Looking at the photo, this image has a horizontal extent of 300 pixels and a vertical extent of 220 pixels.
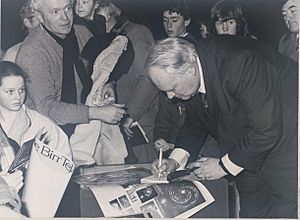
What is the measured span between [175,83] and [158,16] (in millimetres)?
266

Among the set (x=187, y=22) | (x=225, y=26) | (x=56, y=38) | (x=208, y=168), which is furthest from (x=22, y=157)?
(x=225, y=26)

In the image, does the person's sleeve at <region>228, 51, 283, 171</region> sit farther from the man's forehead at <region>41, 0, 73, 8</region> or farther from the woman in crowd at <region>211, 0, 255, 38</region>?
the man's forehead at <region>41, 0, 73, 8</region>

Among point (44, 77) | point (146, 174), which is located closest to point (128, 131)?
point (146, 174)

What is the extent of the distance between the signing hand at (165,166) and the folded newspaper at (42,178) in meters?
0.34

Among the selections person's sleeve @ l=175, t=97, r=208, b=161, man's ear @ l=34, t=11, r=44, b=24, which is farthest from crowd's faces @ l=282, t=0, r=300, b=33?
man's ear @ l=34, t=11, r=44, b=24

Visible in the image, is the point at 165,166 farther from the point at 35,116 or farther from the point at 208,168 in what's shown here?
the point at 35,116

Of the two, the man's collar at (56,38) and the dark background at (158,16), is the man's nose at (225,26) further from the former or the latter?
the man's collar at (56,38)

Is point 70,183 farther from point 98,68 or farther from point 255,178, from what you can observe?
point 255,178

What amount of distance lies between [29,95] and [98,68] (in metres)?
0.29

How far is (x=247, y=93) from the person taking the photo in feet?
8.64

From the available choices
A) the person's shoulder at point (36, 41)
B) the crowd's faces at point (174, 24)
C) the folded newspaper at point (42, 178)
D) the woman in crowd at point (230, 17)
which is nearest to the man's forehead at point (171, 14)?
the crowd's faces at point (174, 24)

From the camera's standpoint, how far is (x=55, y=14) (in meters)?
2.69

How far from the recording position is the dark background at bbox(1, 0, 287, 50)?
2.62m

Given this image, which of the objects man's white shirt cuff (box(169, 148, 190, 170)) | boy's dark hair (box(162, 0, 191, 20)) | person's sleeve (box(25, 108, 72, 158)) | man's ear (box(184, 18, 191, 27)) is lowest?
man's white shirt cuff (box(169, 148, 190, 170))
